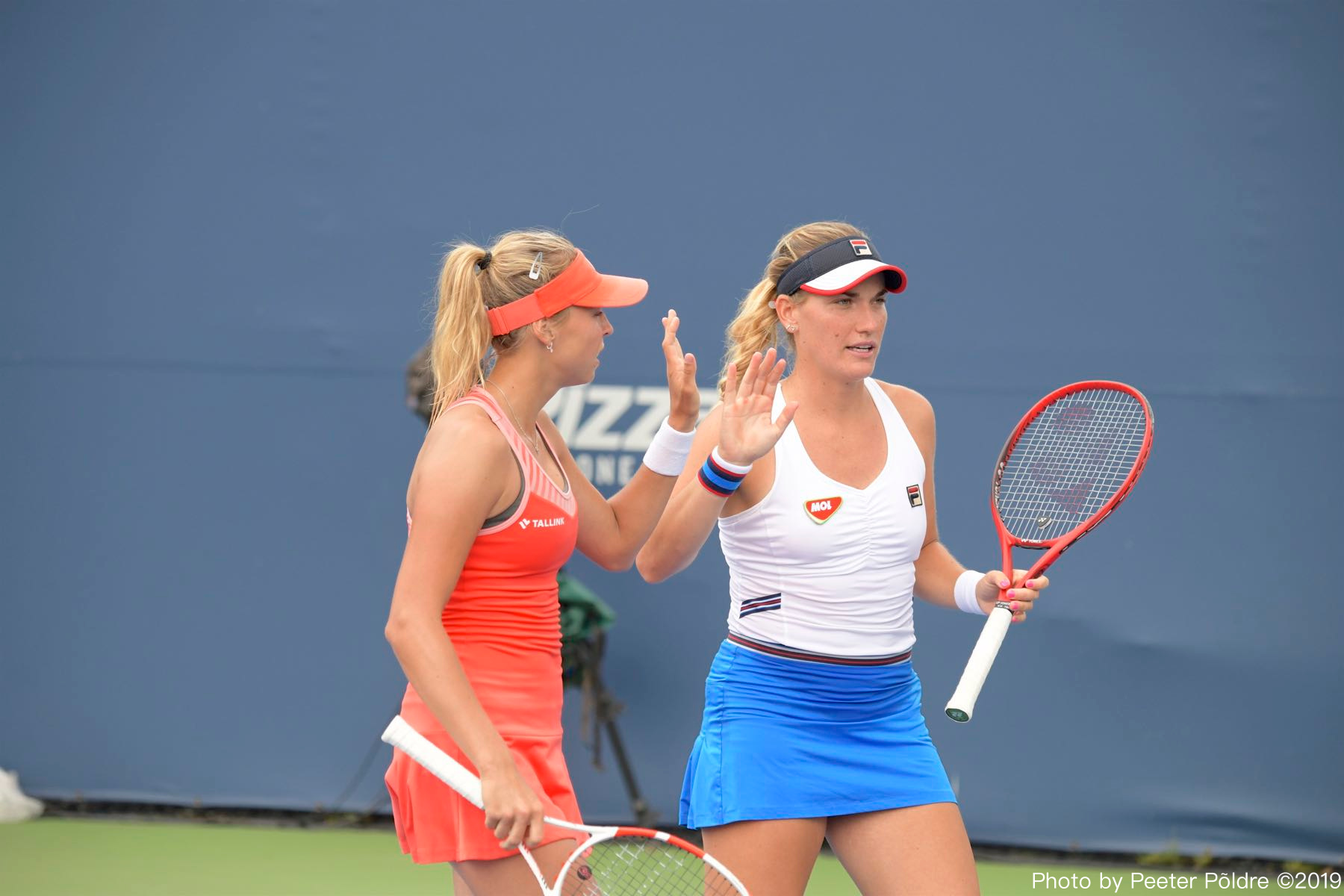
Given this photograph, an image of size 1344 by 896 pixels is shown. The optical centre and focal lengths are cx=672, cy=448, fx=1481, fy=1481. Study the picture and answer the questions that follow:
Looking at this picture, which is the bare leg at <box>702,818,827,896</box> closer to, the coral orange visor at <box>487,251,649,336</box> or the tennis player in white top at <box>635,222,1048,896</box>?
the tennis player in white top at <box>635,222,1048,896</box>

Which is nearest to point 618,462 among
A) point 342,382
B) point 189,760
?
point 342,382

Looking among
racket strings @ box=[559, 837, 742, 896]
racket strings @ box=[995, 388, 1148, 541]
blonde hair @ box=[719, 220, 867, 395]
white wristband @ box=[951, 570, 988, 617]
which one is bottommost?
racket strings @ box=[559, 837, 742, 896]

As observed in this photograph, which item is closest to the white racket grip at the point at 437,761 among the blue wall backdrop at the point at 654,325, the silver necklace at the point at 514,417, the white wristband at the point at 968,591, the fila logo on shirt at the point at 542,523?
the fila logo on shirt at the point at 542,523

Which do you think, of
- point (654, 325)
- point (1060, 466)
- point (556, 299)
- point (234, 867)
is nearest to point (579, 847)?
point (556, 299)

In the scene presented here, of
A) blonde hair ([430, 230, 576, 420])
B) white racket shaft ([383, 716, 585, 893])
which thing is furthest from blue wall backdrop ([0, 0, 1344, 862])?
white racket shaft ([383, 716, 585, 893])

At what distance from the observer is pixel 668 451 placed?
100 inches

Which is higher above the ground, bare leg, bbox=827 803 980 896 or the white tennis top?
the white tennis top

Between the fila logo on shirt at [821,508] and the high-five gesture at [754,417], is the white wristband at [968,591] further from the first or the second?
the high-five gesture at [754,417]

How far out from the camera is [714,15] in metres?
4.72

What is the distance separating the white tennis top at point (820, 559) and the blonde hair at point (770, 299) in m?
0.24

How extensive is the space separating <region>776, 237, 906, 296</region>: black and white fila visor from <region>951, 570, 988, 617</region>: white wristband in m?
0.55

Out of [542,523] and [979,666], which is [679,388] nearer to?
[542,523]

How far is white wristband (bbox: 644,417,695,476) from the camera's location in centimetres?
254

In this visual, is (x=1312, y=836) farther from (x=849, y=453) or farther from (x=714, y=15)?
(x=714, y=15)
